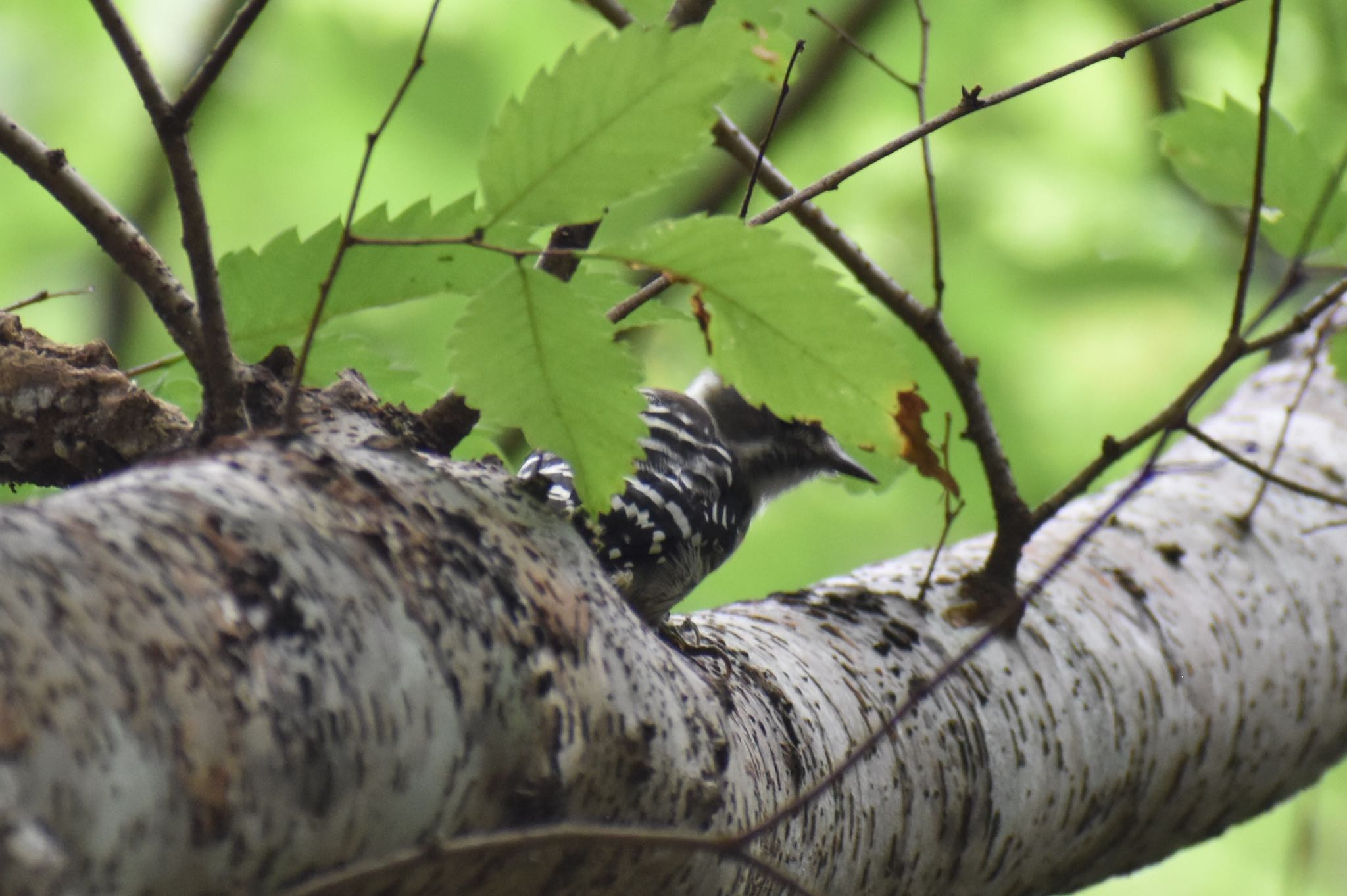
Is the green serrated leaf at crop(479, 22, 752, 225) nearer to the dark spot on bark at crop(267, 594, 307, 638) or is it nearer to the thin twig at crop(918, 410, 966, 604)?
the dark spot on bark at crop(267, 594, 307, 638)

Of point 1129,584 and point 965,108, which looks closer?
point 965,108

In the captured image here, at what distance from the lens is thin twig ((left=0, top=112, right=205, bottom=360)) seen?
846mm

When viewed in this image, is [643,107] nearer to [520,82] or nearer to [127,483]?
[127,483]

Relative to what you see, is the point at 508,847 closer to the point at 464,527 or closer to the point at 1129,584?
the point at 464,527

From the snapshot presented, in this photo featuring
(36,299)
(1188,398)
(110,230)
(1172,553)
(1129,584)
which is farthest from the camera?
(1172,553)

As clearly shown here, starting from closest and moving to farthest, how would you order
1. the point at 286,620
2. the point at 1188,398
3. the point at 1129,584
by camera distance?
the point at 286,620 → the point at 1188,398 → the point at 1129,584

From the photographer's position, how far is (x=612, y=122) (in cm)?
77

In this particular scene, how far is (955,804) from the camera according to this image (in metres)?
1.27

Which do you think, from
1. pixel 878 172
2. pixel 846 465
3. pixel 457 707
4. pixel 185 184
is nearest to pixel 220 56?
pixel 185 184

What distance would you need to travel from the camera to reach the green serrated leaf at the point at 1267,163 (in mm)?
1550

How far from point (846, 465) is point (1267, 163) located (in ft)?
4.06

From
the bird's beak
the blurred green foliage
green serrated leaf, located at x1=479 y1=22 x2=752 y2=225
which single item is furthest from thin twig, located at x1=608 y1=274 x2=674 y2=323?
the blurred green foliage

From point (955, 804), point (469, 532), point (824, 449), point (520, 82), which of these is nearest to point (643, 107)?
point (469, 532)

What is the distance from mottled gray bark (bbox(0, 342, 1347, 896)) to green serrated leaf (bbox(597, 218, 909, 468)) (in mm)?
218
